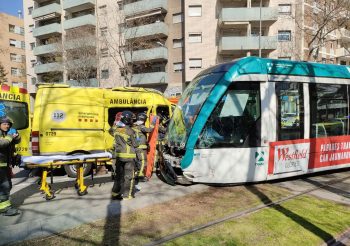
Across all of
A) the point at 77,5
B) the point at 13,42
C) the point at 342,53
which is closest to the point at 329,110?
the point at 77,5

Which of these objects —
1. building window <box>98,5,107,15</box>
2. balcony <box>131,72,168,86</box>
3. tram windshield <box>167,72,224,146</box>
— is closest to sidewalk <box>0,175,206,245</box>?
tram windshield <box>167,72,224,146</box>

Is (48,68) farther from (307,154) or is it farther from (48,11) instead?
(307,154)

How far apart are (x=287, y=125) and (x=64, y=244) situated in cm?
552

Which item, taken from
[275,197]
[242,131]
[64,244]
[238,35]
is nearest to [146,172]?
[242,131]

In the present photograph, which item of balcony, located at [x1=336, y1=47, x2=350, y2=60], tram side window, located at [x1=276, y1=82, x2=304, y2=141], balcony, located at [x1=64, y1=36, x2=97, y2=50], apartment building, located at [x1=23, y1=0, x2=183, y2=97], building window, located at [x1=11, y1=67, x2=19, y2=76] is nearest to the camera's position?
tram side window, located at [x1=276, y1=82, x2=304, y2=141]

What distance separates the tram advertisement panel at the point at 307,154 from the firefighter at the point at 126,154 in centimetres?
327

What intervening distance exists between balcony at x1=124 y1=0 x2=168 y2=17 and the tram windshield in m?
24.8

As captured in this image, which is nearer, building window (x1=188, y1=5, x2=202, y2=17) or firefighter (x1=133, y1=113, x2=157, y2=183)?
firefighter (x1=133, y1=113, x2=157, y2=183)

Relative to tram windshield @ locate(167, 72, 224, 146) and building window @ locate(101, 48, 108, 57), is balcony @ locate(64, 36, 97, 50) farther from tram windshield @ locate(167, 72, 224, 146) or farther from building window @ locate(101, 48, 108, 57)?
tram windshield @ locate(167, 72, 224, 146)

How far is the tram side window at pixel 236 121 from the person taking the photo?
6559mm

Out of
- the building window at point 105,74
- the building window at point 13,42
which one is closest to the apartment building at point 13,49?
the building window at point 13,42

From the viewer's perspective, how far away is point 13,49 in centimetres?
5397

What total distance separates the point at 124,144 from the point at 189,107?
190 centimetres

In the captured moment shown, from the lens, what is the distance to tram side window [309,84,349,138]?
758 centimetres
